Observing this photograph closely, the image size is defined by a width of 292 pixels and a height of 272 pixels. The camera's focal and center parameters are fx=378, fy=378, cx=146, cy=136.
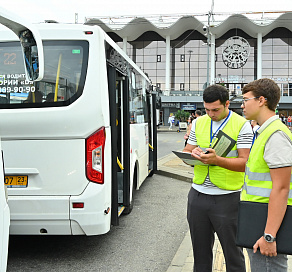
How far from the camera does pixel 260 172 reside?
2373mm


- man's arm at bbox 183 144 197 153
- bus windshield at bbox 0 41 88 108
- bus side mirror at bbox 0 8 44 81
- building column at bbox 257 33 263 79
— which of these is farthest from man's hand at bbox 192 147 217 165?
building column at bbox 257 33 263 79

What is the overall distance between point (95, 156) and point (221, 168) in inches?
65.6

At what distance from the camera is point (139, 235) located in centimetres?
557

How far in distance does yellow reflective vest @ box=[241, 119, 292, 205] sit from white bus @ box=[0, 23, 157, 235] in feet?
7.34

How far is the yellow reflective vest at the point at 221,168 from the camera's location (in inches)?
125

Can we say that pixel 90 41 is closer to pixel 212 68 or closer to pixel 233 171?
pixel 233 171

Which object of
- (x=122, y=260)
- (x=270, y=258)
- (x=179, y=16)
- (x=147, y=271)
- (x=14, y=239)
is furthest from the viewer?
(x=179, y=16)

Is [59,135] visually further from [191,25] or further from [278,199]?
[191,25]

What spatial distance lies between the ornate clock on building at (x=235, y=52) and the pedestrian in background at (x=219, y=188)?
49219mm

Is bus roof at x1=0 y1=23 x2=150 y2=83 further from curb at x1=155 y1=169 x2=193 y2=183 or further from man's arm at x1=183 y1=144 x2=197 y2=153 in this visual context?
curb at x1=155 y1=169 x2=193 y2=183

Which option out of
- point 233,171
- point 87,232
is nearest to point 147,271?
point 87,232

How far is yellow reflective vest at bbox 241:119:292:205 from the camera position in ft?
7.69

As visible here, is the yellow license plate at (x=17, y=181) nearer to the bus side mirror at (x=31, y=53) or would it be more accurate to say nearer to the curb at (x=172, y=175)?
the bus side mirror at (x=31, y=53)

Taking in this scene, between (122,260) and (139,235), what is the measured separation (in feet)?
3.32
